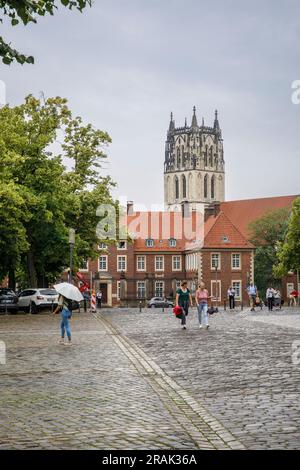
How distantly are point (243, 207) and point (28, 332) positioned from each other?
103 m

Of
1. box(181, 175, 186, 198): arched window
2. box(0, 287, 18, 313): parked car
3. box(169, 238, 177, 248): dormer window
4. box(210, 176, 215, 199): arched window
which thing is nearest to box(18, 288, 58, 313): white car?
box(0, 287, 18, 313): parked car

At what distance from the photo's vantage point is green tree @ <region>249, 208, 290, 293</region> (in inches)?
3962

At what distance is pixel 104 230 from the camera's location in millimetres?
51094

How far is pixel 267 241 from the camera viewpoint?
103500 millimetres

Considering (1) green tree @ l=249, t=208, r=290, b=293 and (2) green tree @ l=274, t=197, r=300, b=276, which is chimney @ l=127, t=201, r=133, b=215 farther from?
(2) green tree @ l=274, t=197, r=300, b=276

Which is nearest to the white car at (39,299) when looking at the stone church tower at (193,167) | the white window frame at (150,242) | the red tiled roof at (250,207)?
the white window frame at (150,242)

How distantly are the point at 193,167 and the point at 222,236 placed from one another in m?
68.6

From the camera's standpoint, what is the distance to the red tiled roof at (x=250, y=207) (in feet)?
404

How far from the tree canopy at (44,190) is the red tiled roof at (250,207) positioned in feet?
232

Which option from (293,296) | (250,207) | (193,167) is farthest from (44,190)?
(193,167)

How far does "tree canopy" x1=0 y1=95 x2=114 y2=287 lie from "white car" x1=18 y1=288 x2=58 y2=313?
177 centimetres

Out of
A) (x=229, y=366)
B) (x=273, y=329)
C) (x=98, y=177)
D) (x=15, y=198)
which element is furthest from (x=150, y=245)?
(x=229, y=366)
